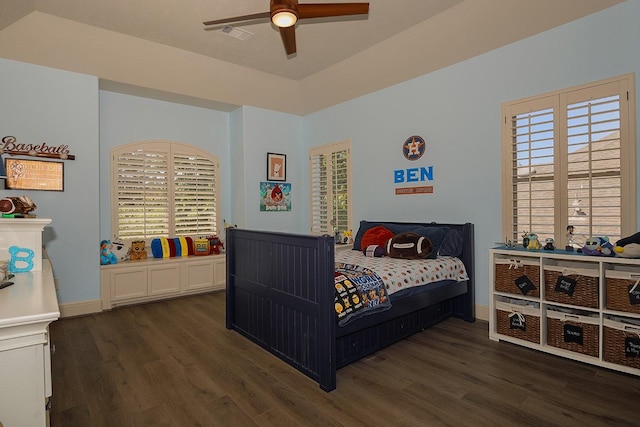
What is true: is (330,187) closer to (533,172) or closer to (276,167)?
(276,167)

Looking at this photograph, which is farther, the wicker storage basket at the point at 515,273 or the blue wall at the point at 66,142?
the blue wall at the point at 66,142

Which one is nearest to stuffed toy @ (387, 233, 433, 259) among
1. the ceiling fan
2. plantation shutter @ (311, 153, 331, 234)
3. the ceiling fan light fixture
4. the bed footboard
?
the bed footboard

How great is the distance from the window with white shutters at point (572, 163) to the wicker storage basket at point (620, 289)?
51 cm

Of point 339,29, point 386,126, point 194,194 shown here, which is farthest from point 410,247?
point 194,194

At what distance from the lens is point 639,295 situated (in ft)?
7.82

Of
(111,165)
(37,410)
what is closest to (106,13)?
(111,165)

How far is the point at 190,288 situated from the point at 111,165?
2.03 meters

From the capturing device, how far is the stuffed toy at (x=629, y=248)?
7.97 feet

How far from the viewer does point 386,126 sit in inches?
185

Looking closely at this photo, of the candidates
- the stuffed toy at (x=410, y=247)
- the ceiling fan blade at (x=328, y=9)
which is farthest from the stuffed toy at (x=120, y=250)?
the ceiling fan blade at (x=328, y=9)

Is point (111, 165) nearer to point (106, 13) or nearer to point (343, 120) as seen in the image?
point (106, 13)

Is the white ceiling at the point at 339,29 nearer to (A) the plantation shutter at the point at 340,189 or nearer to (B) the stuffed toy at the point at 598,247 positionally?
(A) the plantation shutter at the point at 340,189

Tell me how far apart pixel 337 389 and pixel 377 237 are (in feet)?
6.57

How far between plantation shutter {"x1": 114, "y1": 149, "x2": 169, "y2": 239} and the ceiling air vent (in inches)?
84.7
